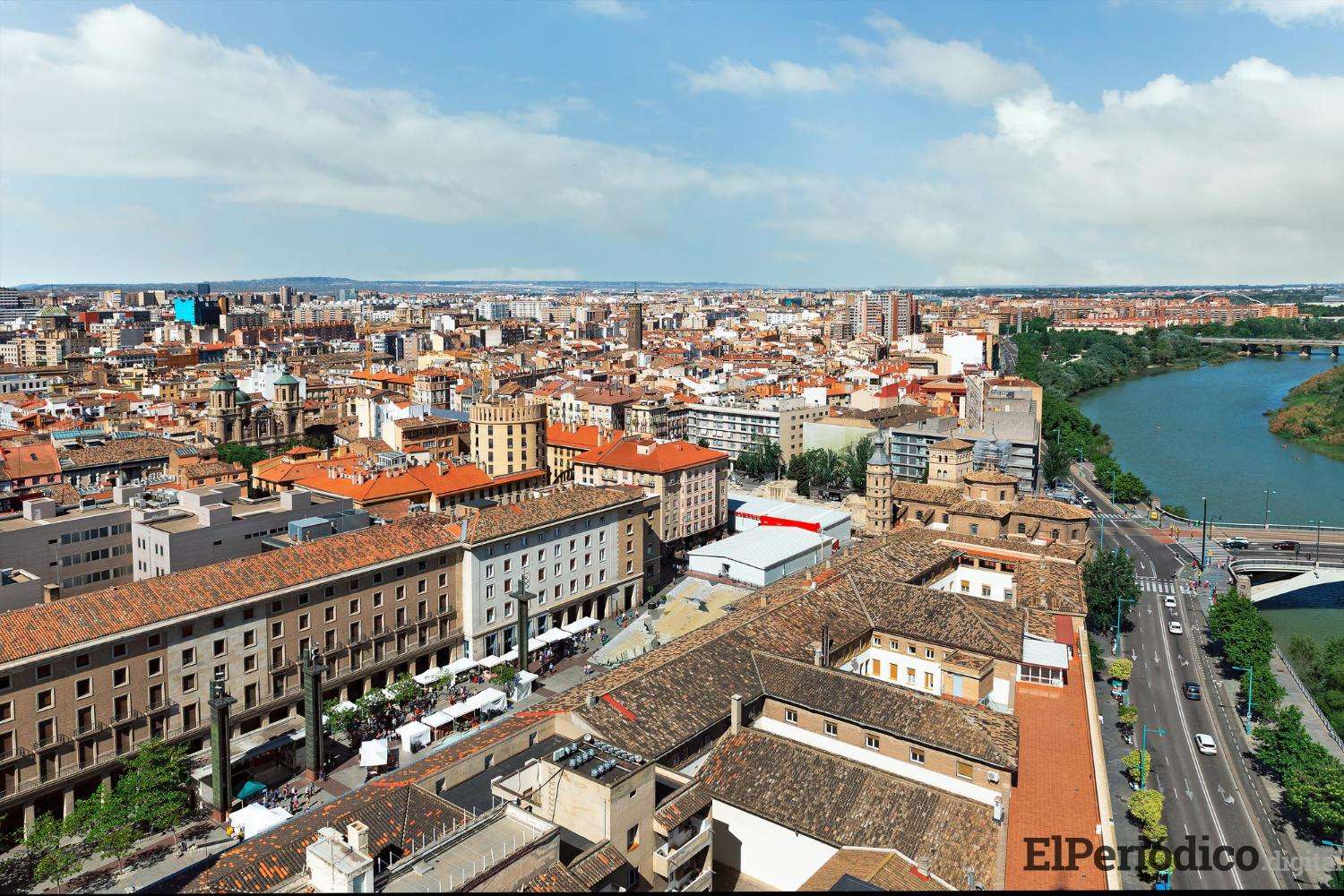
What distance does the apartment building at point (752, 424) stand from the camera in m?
69.0

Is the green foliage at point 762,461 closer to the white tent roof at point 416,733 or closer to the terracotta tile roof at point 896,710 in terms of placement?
the white tent roof at point 416,733

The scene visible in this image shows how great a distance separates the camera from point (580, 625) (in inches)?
1435

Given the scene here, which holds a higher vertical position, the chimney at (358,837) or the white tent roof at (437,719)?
the chimney at (358,837)

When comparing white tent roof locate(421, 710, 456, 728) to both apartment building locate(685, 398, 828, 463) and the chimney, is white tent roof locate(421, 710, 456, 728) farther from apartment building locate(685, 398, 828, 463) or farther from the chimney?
apartment building locate(685, 398, 828, 463)

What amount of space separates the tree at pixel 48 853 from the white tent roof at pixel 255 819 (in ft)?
10.8

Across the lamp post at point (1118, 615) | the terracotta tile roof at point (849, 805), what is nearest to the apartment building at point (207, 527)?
the terracotta tile roof at point (849, 805)

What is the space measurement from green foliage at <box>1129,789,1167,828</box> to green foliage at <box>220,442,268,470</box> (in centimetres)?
5210

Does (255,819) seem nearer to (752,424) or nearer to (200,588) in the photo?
(200,588)

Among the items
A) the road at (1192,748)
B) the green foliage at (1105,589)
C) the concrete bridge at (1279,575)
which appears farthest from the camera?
the concrete bridge at (1279,575)

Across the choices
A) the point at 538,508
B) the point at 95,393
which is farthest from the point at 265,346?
the point at 538,508

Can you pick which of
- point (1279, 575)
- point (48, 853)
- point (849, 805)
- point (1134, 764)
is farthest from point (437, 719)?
point (1279, 575)

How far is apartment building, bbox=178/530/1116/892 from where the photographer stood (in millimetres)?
15406

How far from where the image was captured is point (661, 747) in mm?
19234

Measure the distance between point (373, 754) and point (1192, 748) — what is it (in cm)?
2557
